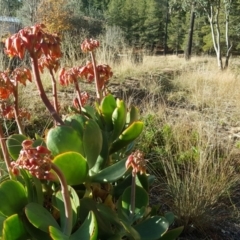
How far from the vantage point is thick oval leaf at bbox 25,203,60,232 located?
957 millimetres

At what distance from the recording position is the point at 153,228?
1179mm

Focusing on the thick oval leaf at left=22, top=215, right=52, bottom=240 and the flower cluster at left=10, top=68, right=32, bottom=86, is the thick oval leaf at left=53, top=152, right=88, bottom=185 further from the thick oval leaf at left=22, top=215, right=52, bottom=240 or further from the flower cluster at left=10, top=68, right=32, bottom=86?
the flower cluster at left=10, top=68, right=32, bottom=86

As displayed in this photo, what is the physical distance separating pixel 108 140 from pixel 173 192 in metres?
1.02

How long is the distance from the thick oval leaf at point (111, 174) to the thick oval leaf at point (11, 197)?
0.76 feet

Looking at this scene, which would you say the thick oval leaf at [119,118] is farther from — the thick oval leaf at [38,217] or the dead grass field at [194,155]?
the dead grass field at [194,155]

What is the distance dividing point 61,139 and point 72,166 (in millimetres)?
99

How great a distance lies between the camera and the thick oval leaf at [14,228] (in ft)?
3.16

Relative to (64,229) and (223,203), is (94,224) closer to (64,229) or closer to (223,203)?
(64,229)

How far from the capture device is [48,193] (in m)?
1.22

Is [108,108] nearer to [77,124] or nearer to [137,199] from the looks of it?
[77,124]

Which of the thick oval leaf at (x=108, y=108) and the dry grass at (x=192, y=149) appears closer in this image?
the thick oval leaf at (x=108, y=108)

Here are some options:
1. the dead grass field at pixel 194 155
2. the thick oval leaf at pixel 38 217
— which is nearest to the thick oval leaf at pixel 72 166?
the thick oval leaf at pixel 38 217

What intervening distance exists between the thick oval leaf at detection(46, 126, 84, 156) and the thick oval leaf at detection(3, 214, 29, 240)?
0.75 feet

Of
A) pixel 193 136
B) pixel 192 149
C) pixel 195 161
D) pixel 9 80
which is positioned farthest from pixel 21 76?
pixel 193 136
